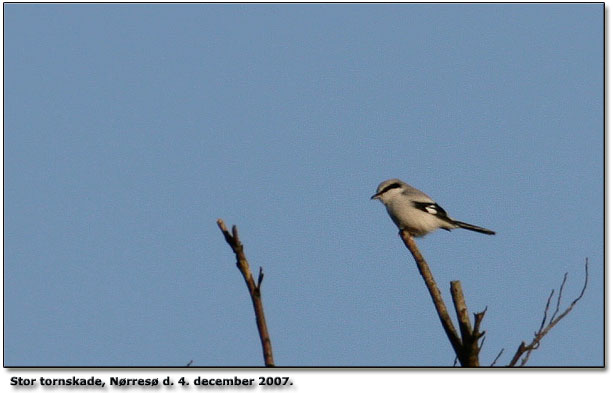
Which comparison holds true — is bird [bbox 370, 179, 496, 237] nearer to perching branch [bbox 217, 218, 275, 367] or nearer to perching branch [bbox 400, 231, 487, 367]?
perching branch [bbox 400, 231, 487, 367]

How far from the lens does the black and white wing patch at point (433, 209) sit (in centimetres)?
909

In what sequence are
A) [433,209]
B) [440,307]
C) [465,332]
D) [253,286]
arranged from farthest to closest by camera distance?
1. [433,209]
2. [440,307]
3. [465,332]
4. [253,286]

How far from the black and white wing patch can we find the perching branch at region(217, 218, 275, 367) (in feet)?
19.6

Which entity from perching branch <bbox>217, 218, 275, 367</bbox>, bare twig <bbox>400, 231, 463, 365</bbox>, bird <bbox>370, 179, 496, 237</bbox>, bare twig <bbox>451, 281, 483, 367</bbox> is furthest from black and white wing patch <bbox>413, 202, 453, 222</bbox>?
perching branch <bbox>217, 218, 275, 367</bbox>

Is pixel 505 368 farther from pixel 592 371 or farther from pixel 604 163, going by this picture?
pixel 604 163

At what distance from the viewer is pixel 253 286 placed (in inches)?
129

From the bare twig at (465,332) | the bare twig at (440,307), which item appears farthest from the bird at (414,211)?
the bare twig at (465,332)

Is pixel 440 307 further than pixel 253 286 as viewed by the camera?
Yes

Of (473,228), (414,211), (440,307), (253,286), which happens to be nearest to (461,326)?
(440,307)

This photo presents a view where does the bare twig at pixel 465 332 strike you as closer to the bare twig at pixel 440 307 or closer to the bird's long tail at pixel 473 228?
the bare twig at pixel 440 307

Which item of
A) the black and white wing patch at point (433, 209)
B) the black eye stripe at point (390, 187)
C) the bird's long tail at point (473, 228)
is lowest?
the bird's long tail at point (473, 228)

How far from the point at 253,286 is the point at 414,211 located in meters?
5.93

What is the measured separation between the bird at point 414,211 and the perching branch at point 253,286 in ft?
19.2

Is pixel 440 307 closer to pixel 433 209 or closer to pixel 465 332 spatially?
pixel 465 332
